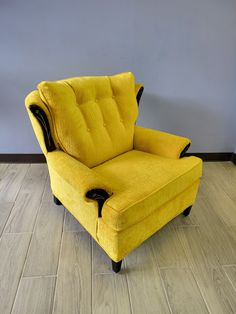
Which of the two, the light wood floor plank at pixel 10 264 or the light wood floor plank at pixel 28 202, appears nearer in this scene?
Answer: the light wood floor plank at pixel 10 264

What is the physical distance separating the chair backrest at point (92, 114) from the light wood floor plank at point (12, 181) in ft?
2.60

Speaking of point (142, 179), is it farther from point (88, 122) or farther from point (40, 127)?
point (40, 127)

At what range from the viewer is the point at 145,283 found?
4.06 feet

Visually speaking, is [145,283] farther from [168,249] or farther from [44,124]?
[44,124]

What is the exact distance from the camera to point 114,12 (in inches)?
71.6

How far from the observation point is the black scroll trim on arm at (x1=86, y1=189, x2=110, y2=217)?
3.51ft

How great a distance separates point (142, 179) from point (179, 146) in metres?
0.42

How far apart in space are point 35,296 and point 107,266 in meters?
0.40

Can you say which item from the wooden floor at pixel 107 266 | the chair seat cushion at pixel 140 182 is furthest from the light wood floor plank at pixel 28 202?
the chair seat cushion at pixel 140 182

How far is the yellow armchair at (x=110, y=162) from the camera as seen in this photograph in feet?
3.73

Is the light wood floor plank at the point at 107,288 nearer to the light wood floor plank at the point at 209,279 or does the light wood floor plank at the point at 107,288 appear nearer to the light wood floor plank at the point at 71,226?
the light wood floor plank at the point at 71,226

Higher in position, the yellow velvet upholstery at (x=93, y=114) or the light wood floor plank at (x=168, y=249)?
the yellow velvet upholstery at (x=93, y=114)

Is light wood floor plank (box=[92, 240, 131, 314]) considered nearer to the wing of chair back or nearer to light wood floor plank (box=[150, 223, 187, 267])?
light wood floor plank (box=[150, 223, 187, 267])

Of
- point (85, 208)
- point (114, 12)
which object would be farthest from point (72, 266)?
point (114, 12)
